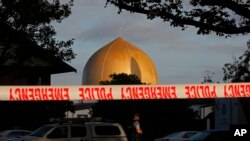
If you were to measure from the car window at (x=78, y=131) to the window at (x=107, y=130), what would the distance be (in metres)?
0.51

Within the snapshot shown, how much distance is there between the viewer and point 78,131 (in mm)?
26078

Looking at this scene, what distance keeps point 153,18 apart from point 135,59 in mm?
79332

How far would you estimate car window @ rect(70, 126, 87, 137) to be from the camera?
26.0 metres

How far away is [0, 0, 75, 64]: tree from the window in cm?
651

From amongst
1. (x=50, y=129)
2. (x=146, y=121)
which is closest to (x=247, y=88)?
(x=50, y=129)

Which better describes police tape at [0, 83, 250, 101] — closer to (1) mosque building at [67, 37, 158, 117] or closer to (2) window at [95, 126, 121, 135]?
(2) window at [95, 126, 121, 135]

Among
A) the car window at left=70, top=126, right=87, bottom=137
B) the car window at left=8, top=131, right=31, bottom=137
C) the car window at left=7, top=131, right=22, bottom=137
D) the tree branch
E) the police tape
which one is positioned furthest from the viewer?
the car window at left=7, top=131, right=22, bottom=137

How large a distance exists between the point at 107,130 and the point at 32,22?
7390 millimetres

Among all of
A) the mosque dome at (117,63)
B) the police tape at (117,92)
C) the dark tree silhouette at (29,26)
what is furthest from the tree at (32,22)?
the mosque dome at (117,63)

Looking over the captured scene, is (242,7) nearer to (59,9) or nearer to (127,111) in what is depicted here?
(59,9)

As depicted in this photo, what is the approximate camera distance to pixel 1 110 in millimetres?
43656

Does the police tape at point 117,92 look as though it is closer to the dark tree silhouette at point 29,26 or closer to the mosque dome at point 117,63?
the dark tree silhouette at point 29,26

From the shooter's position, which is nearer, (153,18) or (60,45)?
(153,18)

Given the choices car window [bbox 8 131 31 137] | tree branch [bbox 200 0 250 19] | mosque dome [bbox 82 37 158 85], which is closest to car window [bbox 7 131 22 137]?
car window [bbox 8 131 31 137]
